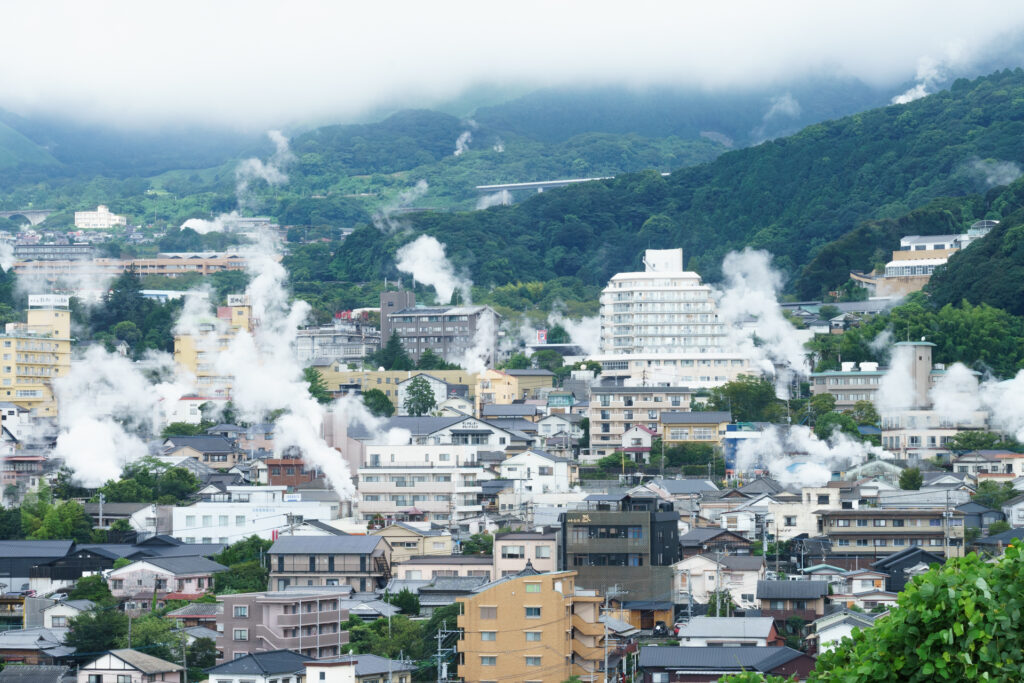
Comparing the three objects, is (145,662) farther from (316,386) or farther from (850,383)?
(316,386)

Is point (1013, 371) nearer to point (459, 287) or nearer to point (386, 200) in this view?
point (459, 287)

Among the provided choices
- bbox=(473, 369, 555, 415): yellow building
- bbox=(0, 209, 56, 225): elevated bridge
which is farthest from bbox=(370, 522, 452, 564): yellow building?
bbox=(0, 209, 56, 225): elevated bridge

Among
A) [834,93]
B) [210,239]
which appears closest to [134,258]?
[210,239]

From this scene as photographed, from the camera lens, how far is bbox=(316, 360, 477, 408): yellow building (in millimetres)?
52531

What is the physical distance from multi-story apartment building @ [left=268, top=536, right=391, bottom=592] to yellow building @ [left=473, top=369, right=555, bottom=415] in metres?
19.5

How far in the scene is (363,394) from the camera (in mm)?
49031

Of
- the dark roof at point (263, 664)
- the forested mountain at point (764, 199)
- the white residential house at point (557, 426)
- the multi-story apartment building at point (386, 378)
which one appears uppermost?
the forested mountain at point (764, 199)

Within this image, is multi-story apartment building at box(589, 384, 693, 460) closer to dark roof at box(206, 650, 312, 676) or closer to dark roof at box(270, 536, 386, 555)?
dark roof at box(270, 536, 386, 555)

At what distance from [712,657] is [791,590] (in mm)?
4164

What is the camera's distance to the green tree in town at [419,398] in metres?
48.7

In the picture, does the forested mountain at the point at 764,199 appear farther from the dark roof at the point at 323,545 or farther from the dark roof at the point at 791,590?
the dark roof at the point at 791,590

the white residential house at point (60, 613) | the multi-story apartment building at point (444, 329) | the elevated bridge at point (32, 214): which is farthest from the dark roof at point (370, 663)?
the elevated bridge at point (32, 214)

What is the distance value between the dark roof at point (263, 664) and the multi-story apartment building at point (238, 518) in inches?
470

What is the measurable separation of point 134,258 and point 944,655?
234ft
